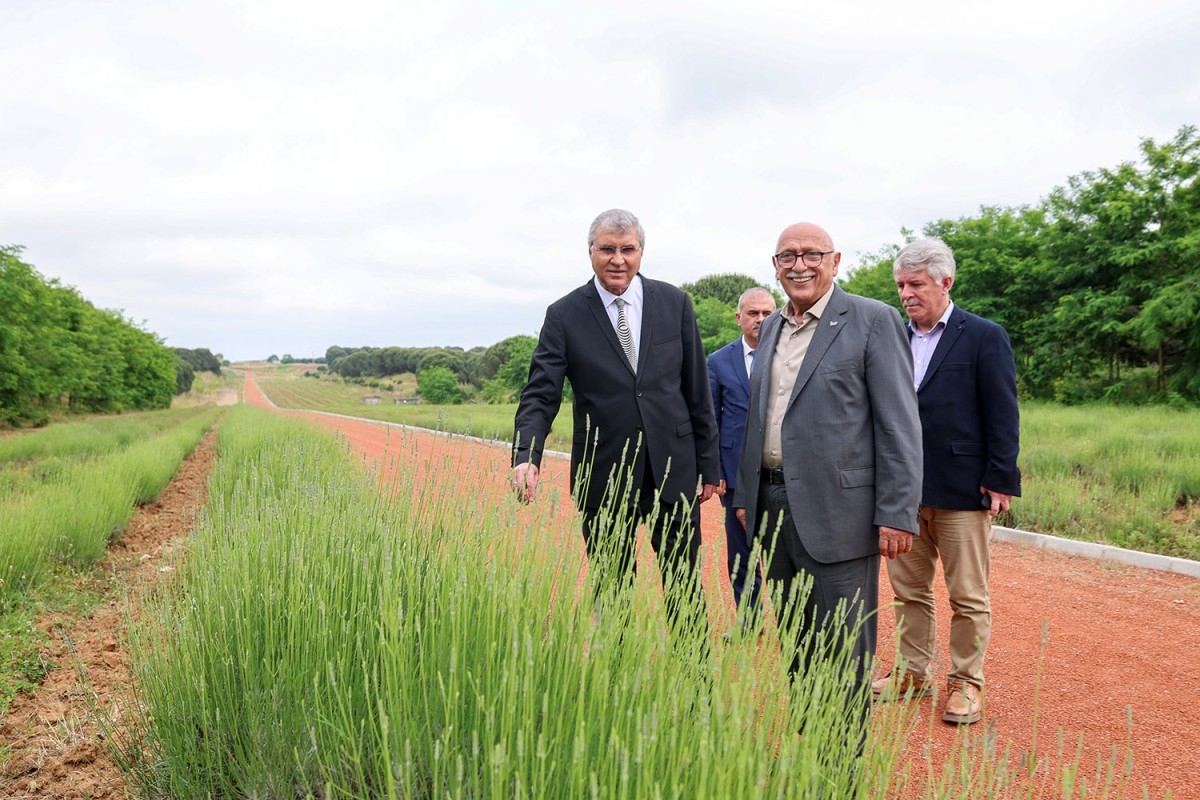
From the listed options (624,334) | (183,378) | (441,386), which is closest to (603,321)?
(624,334)

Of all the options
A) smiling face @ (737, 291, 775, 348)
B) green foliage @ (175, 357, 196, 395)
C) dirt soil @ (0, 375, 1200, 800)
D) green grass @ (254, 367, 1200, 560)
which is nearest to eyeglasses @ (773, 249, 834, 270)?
dirt soil @ (0, 375, 1200, 800)

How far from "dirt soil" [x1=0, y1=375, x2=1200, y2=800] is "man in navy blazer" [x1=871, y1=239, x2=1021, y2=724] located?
383mm

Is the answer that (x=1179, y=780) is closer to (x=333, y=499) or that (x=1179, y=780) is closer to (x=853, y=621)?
(x=853, y=621)

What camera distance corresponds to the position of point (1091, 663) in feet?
12.9

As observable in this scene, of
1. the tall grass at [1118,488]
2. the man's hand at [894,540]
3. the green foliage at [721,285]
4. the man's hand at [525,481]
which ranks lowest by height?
the tall grass at [1118,488]

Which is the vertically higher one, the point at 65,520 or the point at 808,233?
the point at 808,233

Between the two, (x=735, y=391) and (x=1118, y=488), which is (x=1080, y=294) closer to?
(x=1118, y=488)

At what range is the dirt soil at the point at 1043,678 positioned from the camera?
9.09ft

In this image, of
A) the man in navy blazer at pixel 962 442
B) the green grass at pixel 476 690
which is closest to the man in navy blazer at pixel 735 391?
the man in navy blazer at pixel 962 442

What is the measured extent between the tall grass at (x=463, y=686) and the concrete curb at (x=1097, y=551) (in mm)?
4784

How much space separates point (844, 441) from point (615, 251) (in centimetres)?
123

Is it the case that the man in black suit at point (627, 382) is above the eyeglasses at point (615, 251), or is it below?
below

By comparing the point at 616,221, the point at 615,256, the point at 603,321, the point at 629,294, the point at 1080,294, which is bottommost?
the point at 603,321

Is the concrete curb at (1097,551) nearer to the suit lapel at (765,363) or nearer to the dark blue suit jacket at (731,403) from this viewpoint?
the dark blue suit jacket at (731,403)
